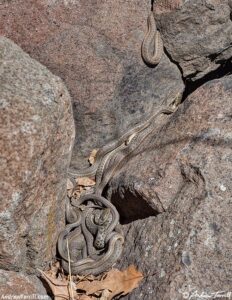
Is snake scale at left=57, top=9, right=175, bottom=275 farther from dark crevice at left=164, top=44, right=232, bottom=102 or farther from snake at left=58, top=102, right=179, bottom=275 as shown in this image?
dark crevice at left=164, top=44, right=232, bottom=102

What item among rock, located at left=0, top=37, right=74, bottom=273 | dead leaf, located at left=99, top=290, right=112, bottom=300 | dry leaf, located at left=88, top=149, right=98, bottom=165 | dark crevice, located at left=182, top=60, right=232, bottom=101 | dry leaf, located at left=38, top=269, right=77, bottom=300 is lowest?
→ dead leaf, located at left=99, top=290, right=112, bottom=300

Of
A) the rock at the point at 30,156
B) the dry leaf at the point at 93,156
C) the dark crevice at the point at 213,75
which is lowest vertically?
the dry leaf at the point at 93,156

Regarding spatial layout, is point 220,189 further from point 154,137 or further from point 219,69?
point 219,69

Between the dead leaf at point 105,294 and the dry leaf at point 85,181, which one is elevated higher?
the dry leaf at point 85,181

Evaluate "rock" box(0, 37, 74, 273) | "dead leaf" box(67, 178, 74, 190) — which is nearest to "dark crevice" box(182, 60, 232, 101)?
"dead leaf" box(67, 178, 74, 190)

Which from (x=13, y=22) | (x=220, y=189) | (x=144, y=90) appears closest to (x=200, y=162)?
(x=220, y=189)

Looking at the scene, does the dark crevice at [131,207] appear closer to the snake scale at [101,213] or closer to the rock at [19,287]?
the snake scale at [101,213]

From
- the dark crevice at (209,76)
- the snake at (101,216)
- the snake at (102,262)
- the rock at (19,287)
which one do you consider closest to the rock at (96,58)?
the snake at (101,216)
